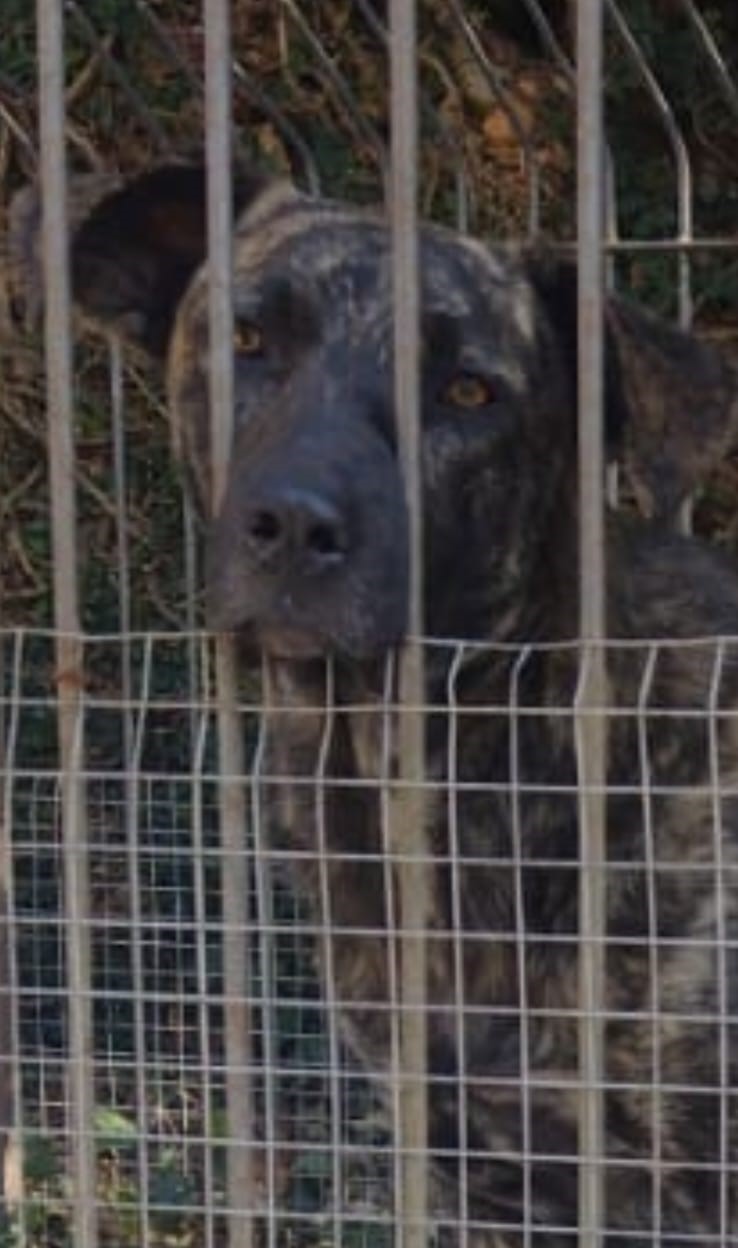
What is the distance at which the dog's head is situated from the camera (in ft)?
8.18

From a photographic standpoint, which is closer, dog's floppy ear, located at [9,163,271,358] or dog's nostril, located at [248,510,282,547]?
dog's nostril, located at [248,510,282,547]

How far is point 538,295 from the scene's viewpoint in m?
2.96

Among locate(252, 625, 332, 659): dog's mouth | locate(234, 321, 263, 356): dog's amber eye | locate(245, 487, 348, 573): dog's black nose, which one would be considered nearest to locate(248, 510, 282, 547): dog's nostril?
locate(245, 487, 348, 573): dog's black nose

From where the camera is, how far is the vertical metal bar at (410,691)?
2398 millimetres

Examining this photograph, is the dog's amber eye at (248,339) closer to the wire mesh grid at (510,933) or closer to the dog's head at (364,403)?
the dog's head at (364,403)

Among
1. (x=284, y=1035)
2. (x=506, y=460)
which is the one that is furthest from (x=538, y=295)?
(x=284, y=1035)

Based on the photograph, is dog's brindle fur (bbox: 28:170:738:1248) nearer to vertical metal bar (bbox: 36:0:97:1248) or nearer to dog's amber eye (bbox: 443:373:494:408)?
dog's amber eye (bbox: 443:373:494:408)

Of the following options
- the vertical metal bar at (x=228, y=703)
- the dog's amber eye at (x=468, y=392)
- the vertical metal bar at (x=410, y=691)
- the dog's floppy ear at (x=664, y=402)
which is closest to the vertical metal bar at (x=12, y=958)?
the vertical metal bar at (x=228, y=703)

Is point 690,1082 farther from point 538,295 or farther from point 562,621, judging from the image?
point 538,295

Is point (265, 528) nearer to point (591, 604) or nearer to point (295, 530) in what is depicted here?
point (295, 530)

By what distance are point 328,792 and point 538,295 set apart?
2.13 ft

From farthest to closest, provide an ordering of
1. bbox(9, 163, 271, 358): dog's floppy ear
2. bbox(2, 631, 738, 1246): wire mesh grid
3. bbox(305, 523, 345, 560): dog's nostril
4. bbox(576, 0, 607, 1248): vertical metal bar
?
bbox(9, 163, 271, 358): dog's floppy ear < bbox(2, 631, 738, 1246): wire mesh grid < bbox(305, 523, 345, 560): dog's nostril < bbox(576, 0, 607, 1248): vertical metal bar

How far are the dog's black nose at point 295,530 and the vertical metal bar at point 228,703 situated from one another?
10 centimetres

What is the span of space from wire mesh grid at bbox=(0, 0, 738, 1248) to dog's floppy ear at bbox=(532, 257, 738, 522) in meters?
0.21
